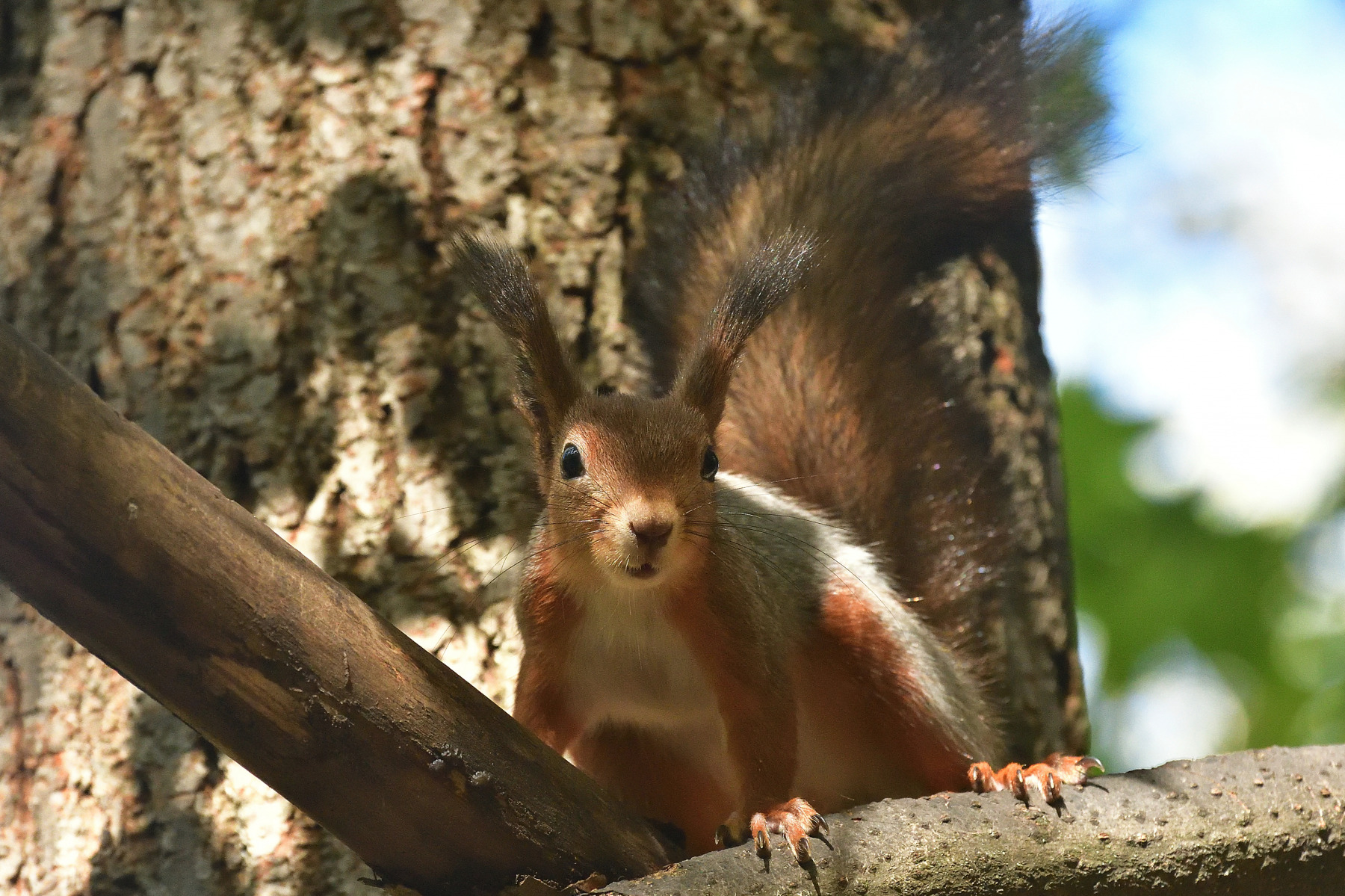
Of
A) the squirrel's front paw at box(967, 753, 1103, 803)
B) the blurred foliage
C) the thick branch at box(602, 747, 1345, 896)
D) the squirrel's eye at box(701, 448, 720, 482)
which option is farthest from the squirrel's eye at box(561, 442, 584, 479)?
the blurred foliage

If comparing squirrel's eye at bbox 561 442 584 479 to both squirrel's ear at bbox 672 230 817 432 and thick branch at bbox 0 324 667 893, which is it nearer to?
squirrel's ear at bbox 672 230 817 432

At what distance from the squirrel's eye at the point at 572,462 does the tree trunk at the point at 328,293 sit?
12.4 inches

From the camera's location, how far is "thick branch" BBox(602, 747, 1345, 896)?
1.76 metres

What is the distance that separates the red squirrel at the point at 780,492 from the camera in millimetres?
2232

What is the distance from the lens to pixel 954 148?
2.91 meters

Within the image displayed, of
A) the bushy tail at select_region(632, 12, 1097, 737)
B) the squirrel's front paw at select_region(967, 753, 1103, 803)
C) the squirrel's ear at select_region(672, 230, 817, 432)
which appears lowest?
the squirrel's front paw at select_region(967, 753, 1103, 803)

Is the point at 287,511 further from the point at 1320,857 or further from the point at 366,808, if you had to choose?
the point at 1320,857

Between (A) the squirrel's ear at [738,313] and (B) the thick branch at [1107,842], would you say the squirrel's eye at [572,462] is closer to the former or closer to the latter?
(A) the squirrel's ear at [738,313]

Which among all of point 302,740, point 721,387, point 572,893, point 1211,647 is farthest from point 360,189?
point 1211,647

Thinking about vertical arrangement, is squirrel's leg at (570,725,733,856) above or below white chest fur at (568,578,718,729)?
below

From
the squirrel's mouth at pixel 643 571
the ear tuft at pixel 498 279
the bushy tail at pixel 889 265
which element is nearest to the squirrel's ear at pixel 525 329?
the ear tuft at pixel 498 279

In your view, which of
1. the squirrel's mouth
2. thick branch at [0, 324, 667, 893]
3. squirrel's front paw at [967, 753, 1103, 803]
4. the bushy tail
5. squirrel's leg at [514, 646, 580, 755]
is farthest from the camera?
the bushy tail

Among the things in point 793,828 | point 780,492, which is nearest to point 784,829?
point 793,828

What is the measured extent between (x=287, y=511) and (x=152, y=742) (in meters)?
0.51
